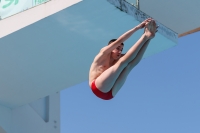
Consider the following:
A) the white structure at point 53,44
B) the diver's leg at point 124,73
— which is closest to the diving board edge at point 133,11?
the white structure at point 53,44

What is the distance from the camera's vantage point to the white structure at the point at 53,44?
9180 mm

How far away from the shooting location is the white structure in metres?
9.18

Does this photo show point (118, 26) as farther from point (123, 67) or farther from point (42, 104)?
point (42, 104)

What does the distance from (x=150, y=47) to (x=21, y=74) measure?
322cm

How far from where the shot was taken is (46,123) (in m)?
14.0

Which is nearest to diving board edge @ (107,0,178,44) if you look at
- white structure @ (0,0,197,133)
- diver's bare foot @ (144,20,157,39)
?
white structure @ (0,0,197,133)

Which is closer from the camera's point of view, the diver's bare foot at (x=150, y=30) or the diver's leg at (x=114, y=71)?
the diver's bare foot at (x=150, y=30)

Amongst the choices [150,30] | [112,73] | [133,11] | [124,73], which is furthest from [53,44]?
[150,30]

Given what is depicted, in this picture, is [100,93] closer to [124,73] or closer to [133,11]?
[124,73]

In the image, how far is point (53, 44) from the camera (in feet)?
33.0

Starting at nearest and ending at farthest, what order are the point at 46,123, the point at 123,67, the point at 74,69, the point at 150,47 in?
the point at 123,67, the point at 150,47, the point at 74,69, the point at 46,123

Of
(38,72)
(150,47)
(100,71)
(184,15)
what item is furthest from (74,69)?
(100,71)

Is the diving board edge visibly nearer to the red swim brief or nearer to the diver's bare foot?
the red swim brief

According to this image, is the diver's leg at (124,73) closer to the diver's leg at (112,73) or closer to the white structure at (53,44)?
the diver's leg at (112,73)
